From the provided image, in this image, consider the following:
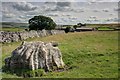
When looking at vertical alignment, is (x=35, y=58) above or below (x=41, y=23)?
above

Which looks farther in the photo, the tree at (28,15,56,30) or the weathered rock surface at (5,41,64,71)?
the tree at (28,15,56,30)

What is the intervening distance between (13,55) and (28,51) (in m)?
0.99

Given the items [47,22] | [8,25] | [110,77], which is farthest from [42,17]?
[110,77]

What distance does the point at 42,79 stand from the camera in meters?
16.6

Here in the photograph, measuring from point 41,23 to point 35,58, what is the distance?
227ft

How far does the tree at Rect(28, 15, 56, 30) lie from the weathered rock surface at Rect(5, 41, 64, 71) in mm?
64369

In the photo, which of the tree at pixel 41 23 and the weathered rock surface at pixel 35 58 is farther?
the tree at pixel 41 23

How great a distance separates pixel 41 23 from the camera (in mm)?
88125

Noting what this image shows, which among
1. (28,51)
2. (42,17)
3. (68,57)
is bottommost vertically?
(42,17)

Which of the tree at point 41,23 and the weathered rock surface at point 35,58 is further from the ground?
the weathered rock surface at point 35,58

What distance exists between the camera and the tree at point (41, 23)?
282ft

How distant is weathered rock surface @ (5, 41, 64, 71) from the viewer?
18969mm

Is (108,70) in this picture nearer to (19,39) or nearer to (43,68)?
(43,68)

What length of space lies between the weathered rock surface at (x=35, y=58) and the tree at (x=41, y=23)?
211 ft
